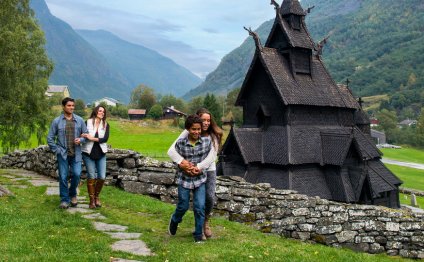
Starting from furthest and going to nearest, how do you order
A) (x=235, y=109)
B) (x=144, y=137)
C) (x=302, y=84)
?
(x=235, y=109) → (x=144, y=137) → (x=302, y=84)

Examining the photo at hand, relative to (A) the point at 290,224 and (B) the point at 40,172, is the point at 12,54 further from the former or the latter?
(A) the point at 290,224

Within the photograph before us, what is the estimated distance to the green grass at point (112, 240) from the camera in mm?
6852

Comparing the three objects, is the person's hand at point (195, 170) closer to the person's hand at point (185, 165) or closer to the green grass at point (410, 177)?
the person's hand at point (185, 165)

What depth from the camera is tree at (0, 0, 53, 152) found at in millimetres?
24859

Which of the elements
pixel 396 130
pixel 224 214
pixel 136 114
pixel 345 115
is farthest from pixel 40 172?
pixel 396 130

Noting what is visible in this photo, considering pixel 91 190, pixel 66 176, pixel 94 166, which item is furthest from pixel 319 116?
pixel 66 176

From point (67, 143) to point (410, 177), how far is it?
62.3 metres

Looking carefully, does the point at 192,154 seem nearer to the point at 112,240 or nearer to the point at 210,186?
the point at 210,186

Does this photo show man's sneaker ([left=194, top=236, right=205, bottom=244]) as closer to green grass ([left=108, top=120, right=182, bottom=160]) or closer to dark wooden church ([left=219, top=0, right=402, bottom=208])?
dark wooden church ([left=219, top=0, right=402, bottom=208])

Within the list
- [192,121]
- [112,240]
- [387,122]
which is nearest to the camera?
[112,240]

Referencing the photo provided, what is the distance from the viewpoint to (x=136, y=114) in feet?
396

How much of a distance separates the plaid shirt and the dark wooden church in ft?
46.8

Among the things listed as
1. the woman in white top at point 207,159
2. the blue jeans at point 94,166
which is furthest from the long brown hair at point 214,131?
the blue jeans at point 94,166

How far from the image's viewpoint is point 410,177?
62.2m
